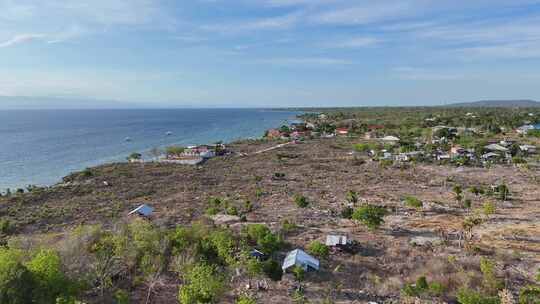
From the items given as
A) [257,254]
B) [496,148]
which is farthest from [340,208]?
[496,148]

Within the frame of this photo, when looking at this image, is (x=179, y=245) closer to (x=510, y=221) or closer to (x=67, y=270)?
(x=67, y=270)

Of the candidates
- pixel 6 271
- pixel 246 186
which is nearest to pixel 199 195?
pixel 246 186

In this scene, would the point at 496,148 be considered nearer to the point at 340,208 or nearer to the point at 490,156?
the point at 490,156

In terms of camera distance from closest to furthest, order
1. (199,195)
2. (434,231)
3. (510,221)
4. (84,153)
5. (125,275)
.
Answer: (125,275), (434,231), (510,221), (199,195), (84,153)

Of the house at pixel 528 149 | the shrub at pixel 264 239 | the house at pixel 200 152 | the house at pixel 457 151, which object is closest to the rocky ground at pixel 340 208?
the shrub at pixel 264 239

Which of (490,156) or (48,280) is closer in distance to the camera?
(48,280)

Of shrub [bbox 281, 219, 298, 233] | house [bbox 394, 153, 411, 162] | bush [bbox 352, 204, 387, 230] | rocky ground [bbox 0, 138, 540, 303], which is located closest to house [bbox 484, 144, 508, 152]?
rocky ground [bbox 0, 138, 540, 303]
